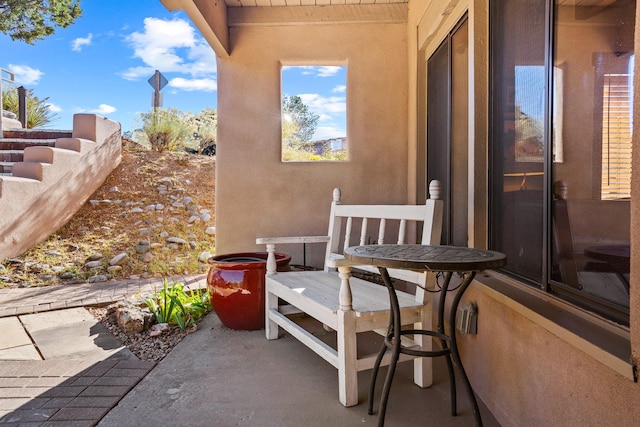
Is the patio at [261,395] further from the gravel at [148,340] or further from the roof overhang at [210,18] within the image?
the roof overhang at [210,18]

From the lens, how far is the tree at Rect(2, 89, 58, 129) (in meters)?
8.70

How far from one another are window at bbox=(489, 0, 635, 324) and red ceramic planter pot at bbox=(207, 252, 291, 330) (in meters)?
1.67

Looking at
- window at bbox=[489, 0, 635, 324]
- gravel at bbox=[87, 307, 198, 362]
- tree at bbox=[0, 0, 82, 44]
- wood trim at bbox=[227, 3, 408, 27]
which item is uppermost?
tree at bbox=[0, 0, 82, 44]

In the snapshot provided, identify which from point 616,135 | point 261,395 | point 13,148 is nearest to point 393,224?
point 261,395

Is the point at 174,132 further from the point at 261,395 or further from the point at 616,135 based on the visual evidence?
the point at 616,135

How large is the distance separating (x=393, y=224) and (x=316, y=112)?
3361 millimetres

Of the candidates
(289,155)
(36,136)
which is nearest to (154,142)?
(36,136)

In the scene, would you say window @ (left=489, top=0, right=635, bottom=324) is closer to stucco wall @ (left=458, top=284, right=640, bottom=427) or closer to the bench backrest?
stucco wall @ (left=458, top=284, right=640, bottom=427)

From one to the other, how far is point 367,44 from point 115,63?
1066 cm

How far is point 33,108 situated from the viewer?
9.04 m

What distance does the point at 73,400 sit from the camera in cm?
201

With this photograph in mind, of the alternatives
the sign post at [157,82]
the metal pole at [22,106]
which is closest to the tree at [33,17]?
the metal pole at [22,106]

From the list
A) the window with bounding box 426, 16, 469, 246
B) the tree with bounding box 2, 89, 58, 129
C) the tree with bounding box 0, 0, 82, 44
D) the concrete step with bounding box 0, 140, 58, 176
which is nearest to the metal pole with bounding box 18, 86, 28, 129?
the tree with bounding box 2, 89, 58, 129

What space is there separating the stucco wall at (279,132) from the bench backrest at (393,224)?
0.34 meters
